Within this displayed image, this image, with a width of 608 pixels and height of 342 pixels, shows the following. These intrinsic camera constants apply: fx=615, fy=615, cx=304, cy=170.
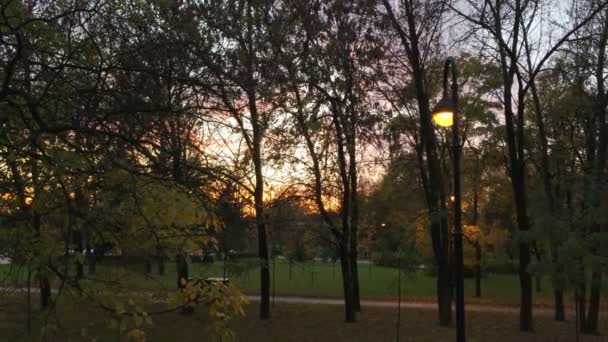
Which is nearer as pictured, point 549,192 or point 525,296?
point 525,296

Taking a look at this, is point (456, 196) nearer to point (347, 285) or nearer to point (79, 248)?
point (79, 248)

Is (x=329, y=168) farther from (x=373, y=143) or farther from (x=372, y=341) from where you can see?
(x=372, y=341)

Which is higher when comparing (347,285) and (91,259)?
(91,259)

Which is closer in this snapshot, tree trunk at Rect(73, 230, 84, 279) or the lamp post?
tree trunk at Rect(73, 230, 84, 279)

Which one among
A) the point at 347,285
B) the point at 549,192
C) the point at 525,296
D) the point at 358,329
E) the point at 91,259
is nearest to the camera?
the point at 91,259

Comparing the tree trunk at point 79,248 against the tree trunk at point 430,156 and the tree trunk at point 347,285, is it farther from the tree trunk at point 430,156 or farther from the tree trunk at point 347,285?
the tree trunk at point 347,285

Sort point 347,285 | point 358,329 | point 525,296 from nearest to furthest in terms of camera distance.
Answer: point 525,296 → point 358,329 → point 347,285

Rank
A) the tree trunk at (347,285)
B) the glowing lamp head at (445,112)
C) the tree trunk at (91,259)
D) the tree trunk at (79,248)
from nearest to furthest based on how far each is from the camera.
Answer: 1. the tree trunk at (79,248)
2. the tree trunk at (91,259)
3. the glowing lamp head at (445,112)
4. the tree trunk at (347,285)

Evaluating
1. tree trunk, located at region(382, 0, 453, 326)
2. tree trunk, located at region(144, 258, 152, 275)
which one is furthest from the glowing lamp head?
tree trunk, located at region(382, 0, 453, 326)

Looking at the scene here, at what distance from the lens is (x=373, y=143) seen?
18.4m

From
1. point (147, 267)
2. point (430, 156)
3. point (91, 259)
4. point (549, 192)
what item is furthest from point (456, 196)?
point (549, 192)

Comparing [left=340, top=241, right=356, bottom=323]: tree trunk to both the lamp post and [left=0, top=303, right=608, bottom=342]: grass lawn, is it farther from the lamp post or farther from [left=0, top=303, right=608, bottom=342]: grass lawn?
the lamp post

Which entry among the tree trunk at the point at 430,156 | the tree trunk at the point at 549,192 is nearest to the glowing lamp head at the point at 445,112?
the tree trunk at the point at 549,192

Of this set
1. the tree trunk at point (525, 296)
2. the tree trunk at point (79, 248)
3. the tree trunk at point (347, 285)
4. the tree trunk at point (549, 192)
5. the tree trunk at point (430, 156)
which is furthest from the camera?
the tree trunk at point (347, 285)
